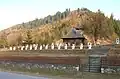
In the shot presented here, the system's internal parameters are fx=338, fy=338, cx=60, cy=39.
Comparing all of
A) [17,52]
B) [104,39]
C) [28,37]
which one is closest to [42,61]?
[17,52]

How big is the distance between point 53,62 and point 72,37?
1333 cm

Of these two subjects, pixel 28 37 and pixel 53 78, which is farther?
pixel 28 37

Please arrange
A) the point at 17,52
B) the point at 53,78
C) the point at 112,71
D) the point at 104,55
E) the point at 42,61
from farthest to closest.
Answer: the point at 17,52, the point at 42,61, the point at 104,55, the point at 112,71, the point at 53,78

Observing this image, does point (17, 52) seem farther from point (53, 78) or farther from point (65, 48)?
point (53, 78)

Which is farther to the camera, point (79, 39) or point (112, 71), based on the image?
point (79, 39)

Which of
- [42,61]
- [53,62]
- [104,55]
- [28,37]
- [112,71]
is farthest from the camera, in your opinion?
[28,37]

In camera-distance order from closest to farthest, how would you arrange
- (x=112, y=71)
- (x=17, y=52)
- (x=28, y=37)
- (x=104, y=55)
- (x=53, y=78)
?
(x=53, y=78)
(x=112, y=71)
(x=104, y=55)
(x=17, y=52)
(x=28, y=37)

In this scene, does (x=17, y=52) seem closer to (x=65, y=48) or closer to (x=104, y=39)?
(x=65, y=48)

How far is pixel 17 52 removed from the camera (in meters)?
50.8

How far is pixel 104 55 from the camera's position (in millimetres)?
32156

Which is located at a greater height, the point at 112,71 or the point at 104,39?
the point at 104,39

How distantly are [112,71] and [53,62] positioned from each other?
11737 mm

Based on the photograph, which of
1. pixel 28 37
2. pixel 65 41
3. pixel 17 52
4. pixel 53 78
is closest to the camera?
pixel 53 78

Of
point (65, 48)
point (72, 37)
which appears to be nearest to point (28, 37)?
point (72, 37)
